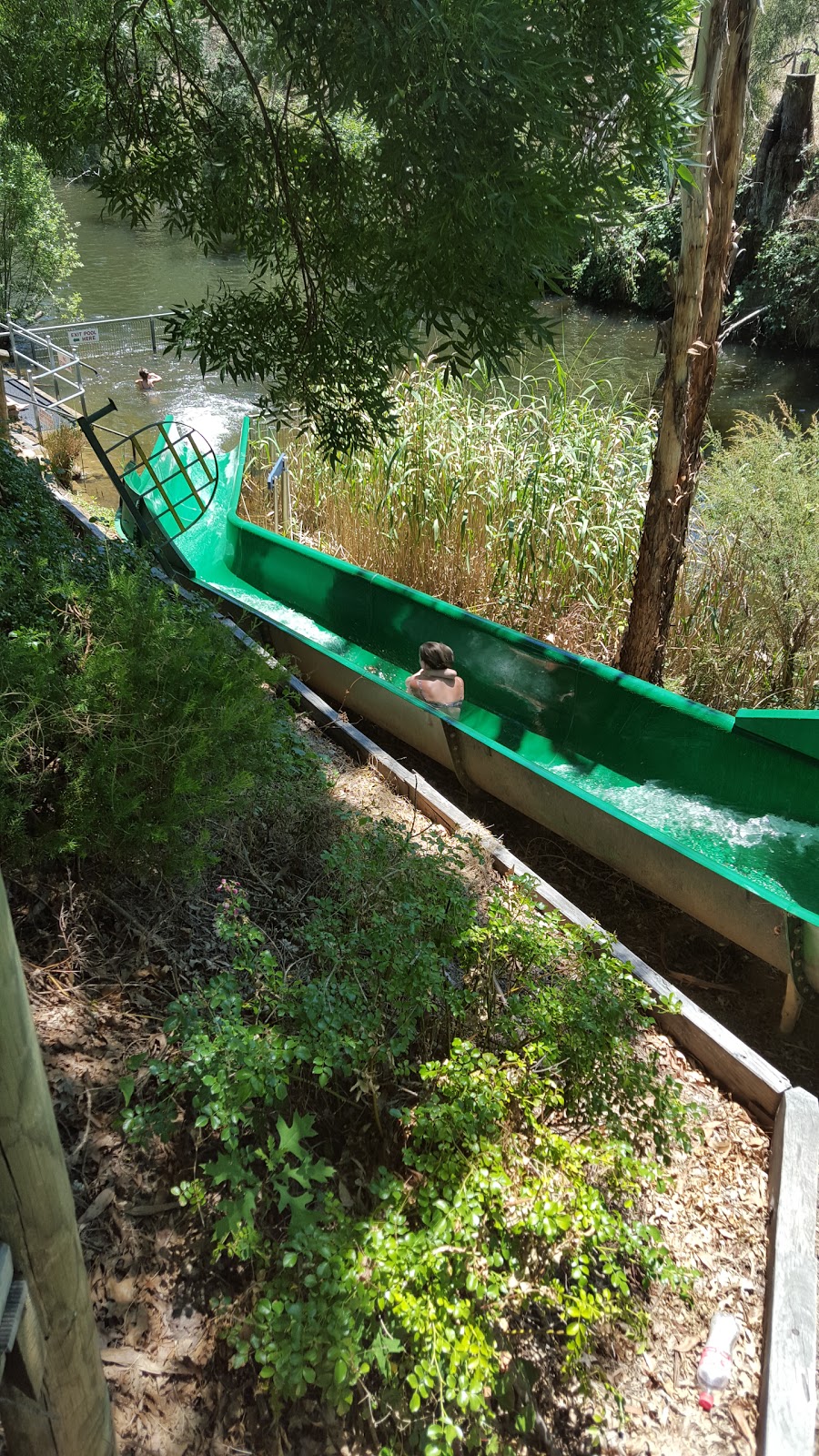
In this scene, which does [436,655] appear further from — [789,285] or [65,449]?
[789,285]

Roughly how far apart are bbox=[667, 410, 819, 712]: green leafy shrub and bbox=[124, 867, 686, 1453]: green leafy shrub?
117 inches

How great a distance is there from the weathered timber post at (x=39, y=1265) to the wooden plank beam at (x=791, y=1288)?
4.42 ft

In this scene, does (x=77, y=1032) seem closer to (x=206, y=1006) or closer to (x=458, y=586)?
(x=206, y=1006)

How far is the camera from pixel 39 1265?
1.31 metres

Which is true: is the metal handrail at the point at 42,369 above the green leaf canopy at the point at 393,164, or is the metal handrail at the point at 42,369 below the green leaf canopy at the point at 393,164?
below

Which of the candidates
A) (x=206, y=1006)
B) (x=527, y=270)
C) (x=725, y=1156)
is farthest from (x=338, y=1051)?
(x=527, y=270)

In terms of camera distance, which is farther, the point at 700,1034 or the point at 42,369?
the point at 42,369

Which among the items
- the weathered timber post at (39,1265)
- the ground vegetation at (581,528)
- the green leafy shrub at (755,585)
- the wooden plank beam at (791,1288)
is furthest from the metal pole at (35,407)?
the weathered timber post at (39,1265)

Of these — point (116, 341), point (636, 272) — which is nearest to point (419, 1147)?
point (116, 341)

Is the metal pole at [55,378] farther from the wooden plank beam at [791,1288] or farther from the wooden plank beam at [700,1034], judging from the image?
the wooden plank beam at [791,1288]

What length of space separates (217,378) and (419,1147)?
Result: 15783 millimetres

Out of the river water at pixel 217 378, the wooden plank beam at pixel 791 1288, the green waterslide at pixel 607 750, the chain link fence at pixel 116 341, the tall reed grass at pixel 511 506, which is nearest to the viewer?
the wooden plank beam at pixel 791 1288

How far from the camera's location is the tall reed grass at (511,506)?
18.9ft

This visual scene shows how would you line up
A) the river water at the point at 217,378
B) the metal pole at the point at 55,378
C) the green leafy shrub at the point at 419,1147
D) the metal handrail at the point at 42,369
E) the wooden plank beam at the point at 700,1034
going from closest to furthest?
the green leafy shrub at the point at 419,1147 → the wooden plank beam at the point at 700,1034 → the metal handrail at the point at 42,369 → the metal pole at the point at 55,378 → the river water at the point at 217,378
